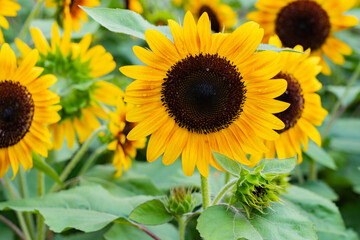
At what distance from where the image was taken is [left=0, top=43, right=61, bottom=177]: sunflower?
817mm

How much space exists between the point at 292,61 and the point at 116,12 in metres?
0.39

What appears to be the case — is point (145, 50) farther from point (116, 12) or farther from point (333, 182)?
point (333, 182)

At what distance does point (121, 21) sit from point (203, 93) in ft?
0.56

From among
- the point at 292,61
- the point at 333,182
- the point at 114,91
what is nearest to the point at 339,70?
the point at 333,182

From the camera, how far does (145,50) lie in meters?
0.69

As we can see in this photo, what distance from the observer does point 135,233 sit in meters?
0.96

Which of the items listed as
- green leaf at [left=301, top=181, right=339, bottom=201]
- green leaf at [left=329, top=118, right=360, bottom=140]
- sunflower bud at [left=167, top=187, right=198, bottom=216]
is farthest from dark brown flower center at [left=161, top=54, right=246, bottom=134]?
green leaf at [left=329, top=118, right=360, bottom=140]

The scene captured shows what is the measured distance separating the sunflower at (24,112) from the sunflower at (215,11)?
95cm

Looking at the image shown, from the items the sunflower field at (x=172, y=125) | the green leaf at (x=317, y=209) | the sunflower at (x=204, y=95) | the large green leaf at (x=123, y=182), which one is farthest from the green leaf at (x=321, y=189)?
the sunflower at (x=204, y=95)

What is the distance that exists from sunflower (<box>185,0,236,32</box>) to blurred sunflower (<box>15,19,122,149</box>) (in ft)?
2.33

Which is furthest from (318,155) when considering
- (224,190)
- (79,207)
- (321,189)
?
(79,207)

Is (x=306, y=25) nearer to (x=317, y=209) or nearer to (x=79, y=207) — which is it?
(x=317, y=209)

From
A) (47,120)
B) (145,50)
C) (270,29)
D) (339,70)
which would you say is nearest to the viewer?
(145,50)

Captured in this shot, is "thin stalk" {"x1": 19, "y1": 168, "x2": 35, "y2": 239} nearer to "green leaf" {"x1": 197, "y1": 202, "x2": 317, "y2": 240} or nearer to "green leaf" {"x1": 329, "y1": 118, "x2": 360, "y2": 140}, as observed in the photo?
"green leaf" {"x1": 197, "y1": 202, "x2": 317, "y2": 240}
